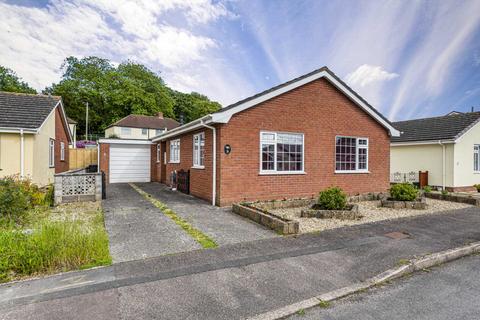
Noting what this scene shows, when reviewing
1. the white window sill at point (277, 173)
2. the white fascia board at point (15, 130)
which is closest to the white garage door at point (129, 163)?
the white fascia board at point (15, 130)

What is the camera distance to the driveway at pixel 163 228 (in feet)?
17.4

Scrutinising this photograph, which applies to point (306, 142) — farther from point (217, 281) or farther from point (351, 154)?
point (217, 281)

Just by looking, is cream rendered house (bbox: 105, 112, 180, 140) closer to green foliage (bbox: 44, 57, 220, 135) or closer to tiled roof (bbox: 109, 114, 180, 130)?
tiled roof (bbox: 109, 114, 180, 130)

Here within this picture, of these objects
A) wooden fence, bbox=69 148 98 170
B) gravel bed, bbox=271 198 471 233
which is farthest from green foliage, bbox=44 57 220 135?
gravel bed, bbox=271 198 471 233

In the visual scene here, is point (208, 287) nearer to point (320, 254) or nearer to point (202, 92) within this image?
point (320, 254)

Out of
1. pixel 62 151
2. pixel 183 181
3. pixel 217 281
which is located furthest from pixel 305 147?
pixel 62 151

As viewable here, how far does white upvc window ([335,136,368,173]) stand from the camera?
467 inches

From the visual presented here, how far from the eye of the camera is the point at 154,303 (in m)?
3.30

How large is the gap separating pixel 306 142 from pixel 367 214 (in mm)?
3608

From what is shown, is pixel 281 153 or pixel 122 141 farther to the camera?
pixel 122 141

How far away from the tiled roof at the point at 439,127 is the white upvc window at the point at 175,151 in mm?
13994

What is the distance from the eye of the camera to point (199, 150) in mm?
11438

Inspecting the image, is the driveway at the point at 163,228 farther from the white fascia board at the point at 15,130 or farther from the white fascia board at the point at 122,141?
the white fascia board at the point at 122,141

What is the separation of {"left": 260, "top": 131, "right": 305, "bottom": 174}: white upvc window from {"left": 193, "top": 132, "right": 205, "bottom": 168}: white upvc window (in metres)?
2.53
